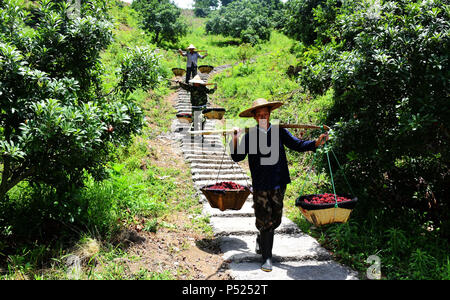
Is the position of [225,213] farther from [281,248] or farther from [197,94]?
[197,94]

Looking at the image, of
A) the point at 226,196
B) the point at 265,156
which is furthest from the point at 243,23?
the point at 265,156

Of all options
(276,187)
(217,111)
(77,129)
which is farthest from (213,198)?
(217,111)

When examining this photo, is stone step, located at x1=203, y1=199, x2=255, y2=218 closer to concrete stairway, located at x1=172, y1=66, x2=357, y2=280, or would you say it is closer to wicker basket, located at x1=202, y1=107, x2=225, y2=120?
concrete stairway, located at x1=172, y1=66, x2=357, y2=280

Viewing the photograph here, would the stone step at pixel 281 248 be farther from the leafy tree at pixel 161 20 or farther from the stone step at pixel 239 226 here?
the leafy tree at pixel 161 20

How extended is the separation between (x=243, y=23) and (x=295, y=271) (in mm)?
28345

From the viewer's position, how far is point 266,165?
3.97 metres

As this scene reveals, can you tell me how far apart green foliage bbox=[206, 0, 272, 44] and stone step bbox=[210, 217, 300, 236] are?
22715 mm

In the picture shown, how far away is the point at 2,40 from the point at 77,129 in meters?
1.59

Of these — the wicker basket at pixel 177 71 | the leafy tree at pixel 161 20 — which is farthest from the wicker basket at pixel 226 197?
the leafy tree at pixel 161 20

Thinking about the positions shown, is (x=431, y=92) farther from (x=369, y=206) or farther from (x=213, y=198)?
(x=213, y=198)

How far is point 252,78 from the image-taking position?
15633 mm

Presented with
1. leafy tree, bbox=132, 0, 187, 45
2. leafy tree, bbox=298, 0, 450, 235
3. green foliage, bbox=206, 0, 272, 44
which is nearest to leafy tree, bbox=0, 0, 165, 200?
leafy tree, bbox=298, 0, 450, 235

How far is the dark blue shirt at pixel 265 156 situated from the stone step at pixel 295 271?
106 centimetres
